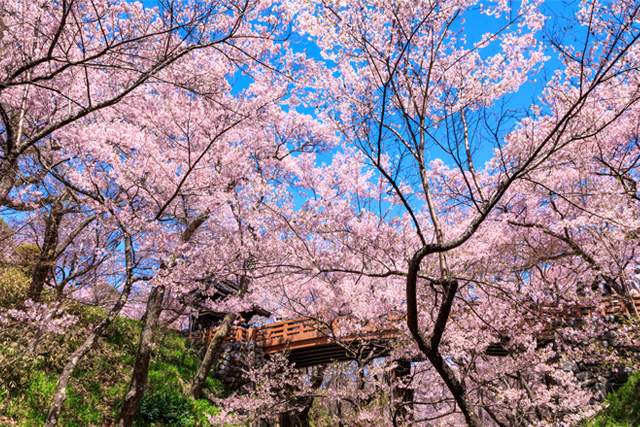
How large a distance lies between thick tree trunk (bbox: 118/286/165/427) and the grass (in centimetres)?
73

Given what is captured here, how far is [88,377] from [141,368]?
2372mm

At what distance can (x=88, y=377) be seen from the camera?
948cm

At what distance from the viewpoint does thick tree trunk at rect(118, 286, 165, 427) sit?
7962 mm

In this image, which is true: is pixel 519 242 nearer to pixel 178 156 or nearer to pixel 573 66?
pixel 573 66

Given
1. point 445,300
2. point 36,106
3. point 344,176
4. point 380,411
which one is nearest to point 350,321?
point 380,411

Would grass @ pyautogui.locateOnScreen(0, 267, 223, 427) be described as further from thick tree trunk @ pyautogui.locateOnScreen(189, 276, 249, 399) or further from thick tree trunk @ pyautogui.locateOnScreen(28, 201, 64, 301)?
thick tree trunk @ pyautogui.locateOnScreen(28, 201, 64, 301)

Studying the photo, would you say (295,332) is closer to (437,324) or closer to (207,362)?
(207,362)

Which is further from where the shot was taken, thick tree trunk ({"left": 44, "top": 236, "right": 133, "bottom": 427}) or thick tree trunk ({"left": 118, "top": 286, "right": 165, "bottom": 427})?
thick tree trunk ({"left": 118, "top": 286, "right": 165, "bottom": 427})

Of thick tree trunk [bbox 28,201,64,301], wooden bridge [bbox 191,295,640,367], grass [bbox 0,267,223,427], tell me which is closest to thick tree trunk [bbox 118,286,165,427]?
grass [bbox 0,267,223,427]

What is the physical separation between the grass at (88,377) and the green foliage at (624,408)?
439 inches

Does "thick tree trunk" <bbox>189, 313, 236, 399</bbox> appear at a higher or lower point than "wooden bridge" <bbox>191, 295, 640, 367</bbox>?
lower

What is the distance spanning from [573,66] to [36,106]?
40.1 feet

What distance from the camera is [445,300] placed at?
13.2 ft

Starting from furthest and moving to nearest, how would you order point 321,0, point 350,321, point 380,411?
point 350,321 < point 380,411 < point 321,0
